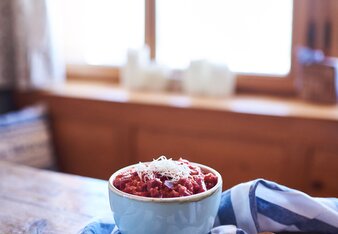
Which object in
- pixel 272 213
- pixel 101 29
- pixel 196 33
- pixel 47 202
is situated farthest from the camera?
pixel 101 29

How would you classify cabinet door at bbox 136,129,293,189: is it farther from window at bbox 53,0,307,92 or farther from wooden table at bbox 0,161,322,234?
wooden table at bbox 0,161,322,234

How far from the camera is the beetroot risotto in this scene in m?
0.73

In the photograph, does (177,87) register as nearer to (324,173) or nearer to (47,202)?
(324,173)

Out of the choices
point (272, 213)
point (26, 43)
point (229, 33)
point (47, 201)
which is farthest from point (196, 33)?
point (272, 213)

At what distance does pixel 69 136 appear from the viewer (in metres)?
2.10

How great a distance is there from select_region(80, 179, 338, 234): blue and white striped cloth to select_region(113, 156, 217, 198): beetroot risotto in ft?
0.34

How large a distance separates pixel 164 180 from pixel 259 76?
1320 millimetres

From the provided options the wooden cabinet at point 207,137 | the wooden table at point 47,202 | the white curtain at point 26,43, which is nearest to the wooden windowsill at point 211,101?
the wooden cabinet at point 207,137

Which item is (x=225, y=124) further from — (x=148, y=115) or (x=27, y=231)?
(x=27, y=231)

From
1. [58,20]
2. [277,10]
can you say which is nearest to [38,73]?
[58,20]

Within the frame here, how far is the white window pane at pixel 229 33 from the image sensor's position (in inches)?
75.5

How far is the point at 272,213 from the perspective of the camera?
0.85 meters

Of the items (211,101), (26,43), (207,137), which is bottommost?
(207,137)

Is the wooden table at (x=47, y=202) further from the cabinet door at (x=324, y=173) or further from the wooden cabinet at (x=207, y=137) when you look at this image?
the cabinet door at (x=324, y=173)
